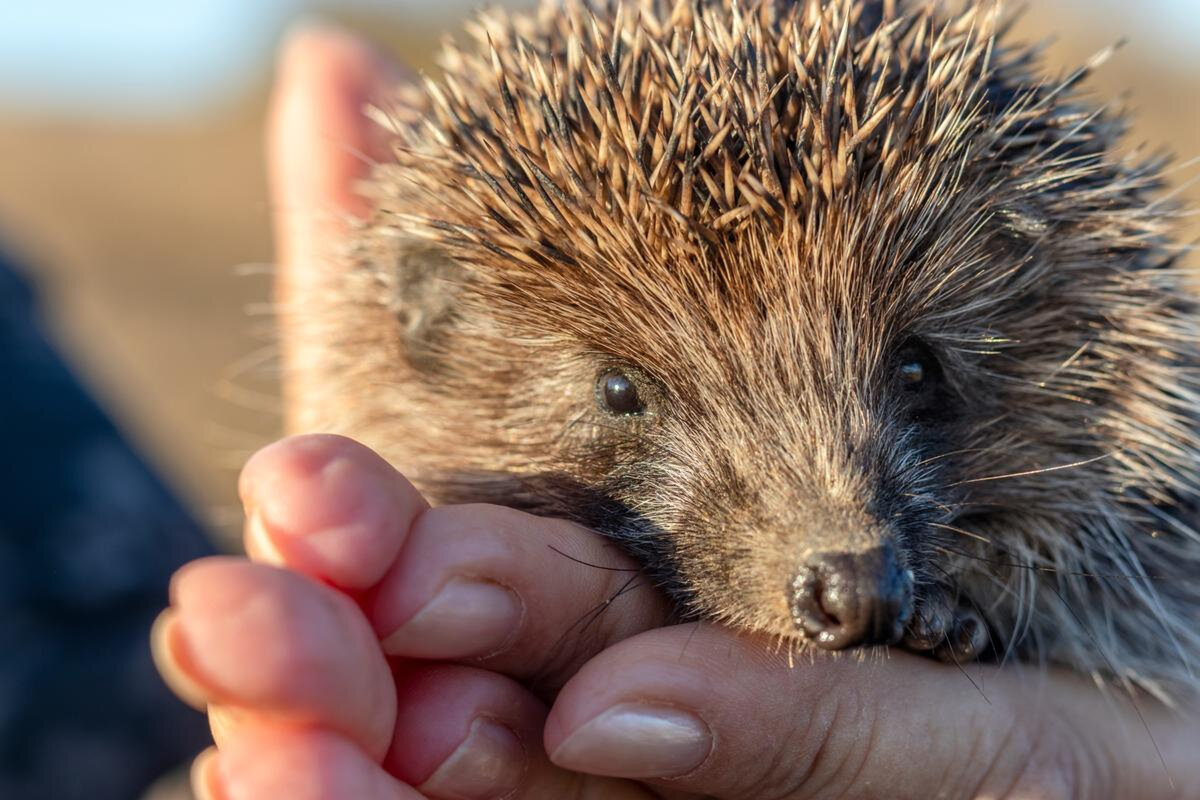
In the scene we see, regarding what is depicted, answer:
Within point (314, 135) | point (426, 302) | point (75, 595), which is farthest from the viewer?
point (314, 135)

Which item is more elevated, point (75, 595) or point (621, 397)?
point (621, 397)

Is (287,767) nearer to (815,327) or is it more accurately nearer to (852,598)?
(852,598)

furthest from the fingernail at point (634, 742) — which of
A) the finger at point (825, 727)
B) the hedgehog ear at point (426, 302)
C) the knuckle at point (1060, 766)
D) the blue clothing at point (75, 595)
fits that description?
the blue clothing at point (75, 595)

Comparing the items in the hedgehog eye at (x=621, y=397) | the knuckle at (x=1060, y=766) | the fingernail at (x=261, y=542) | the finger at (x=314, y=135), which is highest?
the finger at (x=314, y=135)

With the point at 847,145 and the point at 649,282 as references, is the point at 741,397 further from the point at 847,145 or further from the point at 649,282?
the point at 847,145

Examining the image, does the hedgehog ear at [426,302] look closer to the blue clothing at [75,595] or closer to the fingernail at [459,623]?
the fingernail at [459,623]

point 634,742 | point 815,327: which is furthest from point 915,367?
point 634,742

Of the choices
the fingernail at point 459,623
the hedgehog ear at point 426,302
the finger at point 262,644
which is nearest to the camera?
the finger at point 262,644
